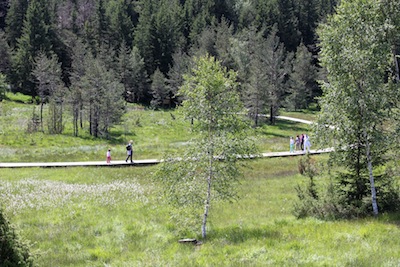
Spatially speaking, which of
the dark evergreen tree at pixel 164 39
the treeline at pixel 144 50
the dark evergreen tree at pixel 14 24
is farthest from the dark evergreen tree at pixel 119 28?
the dark evergreen tree at pixel 14 24

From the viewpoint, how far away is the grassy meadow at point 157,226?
472 inches

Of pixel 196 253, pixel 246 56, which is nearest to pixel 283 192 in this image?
pixel 196 253

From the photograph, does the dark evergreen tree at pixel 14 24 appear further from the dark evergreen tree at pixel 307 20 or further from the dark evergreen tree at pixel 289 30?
the dark evergreen tree at pixel 307 20

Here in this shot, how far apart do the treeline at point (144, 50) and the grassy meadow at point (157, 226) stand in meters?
33.1

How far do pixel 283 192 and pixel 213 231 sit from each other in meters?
9.86

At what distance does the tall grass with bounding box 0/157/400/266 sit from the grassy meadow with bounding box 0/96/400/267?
0.03m

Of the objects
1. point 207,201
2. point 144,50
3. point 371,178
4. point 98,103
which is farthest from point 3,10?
point 371,178

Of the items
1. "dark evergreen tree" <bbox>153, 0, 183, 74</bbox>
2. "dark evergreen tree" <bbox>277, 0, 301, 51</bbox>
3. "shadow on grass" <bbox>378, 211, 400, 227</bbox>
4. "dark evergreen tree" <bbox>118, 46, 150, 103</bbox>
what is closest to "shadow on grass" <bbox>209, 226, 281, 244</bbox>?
"shadow on grass" <bbox>378, 211, 400, 227</bbox>

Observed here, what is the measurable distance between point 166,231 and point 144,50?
9279 centimetres

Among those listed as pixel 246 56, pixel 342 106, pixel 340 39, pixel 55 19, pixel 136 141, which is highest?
pixel 55 19

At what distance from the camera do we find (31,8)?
321 ft

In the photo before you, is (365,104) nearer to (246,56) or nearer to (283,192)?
(283,192)

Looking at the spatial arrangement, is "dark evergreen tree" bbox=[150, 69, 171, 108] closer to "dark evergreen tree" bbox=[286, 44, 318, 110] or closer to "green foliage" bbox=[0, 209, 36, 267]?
"dark evergreen tree" bbox=[286, 44, 318, 110]

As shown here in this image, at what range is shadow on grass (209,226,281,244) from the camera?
14.1m
